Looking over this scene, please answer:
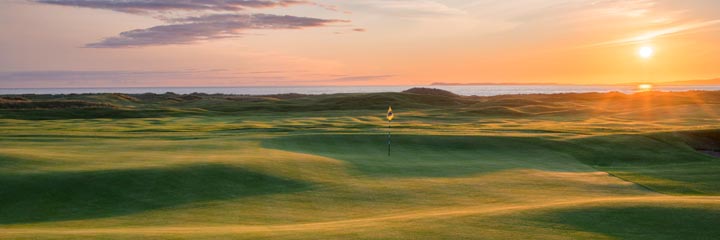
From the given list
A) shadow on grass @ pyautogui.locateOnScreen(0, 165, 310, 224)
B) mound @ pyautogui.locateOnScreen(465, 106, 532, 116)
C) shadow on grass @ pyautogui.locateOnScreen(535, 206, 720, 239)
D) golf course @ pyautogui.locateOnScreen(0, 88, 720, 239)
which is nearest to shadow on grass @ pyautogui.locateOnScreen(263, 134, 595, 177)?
golf course @ pyautogui.locateOnScreen(0, 88, 720, 239)

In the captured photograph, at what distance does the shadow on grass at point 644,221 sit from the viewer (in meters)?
14.7

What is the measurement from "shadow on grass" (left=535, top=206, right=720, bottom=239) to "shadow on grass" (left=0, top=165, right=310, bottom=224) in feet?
36.5

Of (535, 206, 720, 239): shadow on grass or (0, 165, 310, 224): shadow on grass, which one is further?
(0, 165, 310, 224): shadow on grass

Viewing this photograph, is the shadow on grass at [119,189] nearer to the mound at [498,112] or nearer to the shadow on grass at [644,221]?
the shadow on grass at [644,221]

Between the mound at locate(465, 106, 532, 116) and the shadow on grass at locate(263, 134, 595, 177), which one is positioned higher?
the mound at locate(465, 106, 532, 116)

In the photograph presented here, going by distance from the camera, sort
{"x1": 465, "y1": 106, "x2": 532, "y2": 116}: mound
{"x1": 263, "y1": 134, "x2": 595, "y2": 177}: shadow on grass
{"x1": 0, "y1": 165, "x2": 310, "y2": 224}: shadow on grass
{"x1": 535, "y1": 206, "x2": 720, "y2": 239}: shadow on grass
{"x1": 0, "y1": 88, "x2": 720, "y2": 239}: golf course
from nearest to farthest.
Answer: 1. {"x1": 535, "y1": 206, "x2": 720, "y2": 239}: shadow on grass
2. {"x1": 0, "y1": 88, "x2": 720, "y2": 239}: golf course
3. {"x1": 0, "y1": 165, "x2": 310, "y2": 224}: shadow on grass
4. {"x1": 263, "y1": 134, "x2": 595, "y2": 177}: shadow on grass
5. {"x1": 465, "y1": 106, "x2": 532, "y2": 116}: mound

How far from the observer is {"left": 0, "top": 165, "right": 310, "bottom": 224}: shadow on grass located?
1922 cm

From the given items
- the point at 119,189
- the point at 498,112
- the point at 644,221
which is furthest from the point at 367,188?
the point at 498,112

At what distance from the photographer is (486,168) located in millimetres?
30219

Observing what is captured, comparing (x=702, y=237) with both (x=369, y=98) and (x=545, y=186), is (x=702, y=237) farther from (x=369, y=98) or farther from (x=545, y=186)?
(x=369, y=98)

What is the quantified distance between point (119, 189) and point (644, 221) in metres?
18.2

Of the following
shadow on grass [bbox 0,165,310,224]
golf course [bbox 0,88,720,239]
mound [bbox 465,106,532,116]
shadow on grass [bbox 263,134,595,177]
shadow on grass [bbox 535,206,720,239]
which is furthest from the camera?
mound [bbox 465,106,532,116]

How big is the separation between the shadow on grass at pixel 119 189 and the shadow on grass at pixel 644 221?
11133 millimetres

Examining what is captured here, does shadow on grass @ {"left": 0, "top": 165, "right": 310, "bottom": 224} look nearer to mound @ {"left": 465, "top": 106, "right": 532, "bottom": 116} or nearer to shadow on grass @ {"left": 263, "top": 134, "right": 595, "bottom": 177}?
shadow on grass @ {"left": 263, "top": 134, "right": 595, "bottom": 177}
